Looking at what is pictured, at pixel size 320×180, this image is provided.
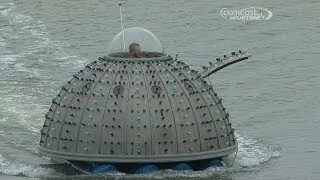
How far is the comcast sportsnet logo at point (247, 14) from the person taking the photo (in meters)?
50.3

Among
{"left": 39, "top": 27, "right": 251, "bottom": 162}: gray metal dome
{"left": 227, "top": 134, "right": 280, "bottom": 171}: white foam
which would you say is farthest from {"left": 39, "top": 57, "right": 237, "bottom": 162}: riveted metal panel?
{"left": 227, "top": 134, "right": 280, "bottom": 171}: white foam

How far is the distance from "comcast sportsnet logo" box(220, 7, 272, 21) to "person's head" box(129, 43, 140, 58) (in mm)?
22551

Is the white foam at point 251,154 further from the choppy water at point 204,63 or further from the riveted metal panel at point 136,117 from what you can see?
the riveted metal panel at point 136,117

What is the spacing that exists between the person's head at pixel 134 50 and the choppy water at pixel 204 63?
2799 millimetres

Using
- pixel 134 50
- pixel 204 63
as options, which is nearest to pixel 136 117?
pixel 134 50

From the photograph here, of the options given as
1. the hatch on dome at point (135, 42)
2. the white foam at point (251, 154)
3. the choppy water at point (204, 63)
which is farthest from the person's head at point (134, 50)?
the white foam at point (251, 154)

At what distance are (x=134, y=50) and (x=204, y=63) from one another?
15082 millimetres

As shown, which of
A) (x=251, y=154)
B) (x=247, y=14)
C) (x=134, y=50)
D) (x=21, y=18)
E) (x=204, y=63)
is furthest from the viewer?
(x=21, y=18)

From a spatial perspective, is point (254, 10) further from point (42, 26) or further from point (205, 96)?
point (205, 96)

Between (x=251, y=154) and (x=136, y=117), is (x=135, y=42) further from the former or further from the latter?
(x=251, y=154)

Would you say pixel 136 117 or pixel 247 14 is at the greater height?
pixel 247 14

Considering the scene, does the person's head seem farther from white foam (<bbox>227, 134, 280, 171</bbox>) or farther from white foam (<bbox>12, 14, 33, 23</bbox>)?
white foam (<bbox>12, 14, 33, 23</bbox>)

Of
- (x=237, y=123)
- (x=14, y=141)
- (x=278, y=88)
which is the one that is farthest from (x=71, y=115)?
(x=278, y=88)

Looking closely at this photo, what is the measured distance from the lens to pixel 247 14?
51.0 meters
